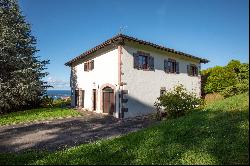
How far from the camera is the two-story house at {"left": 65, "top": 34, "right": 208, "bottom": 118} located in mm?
18188

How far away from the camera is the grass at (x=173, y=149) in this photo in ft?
21.7

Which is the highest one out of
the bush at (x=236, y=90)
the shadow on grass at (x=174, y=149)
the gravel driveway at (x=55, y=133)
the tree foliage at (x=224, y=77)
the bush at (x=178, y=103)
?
the tree foliage at (x=224, y=77)

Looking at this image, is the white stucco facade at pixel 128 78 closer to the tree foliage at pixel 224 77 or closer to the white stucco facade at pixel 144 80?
the white stucco facade at pixel 144 80

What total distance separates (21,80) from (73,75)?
22.0ft

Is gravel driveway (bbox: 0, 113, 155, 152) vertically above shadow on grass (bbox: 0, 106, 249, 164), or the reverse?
shadow on grass (bbox: 0, 106, 249, 164)

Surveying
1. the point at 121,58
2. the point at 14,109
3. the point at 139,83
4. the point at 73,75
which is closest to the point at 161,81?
the point at 139,83

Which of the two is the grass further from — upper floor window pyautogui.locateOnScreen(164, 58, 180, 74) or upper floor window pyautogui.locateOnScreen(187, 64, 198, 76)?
upper floor window pyautogui.locateOnScreen(187, 64, 198, 76)

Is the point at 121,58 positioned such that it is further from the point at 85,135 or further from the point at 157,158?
the point at 157,158

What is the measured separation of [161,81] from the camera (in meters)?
21.6

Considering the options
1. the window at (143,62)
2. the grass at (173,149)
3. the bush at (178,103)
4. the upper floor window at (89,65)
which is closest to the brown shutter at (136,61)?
the window at (143,62)

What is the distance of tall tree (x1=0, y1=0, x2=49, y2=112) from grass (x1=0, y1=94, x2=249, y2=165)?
14.2 meters

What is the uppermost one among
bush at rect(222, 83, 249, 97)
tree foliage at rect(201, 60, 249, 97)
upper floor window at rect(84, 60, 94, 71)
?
upper floor window at rect(84, 60, 94, 71)

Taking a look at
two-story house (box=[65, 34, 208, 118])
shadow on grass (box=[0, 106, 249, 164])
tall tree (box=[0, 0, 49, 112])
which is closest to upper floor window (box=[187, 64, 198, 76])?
two-story house (box=[65, 34, 208, 118])

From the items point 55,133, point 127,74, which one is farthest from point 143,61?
point 55,133
